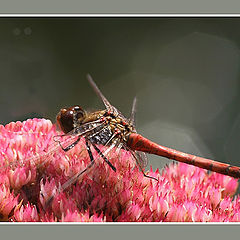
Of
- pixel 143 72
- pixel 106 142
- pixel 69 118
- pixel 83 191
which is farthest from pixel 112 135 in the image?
pixel 143 72

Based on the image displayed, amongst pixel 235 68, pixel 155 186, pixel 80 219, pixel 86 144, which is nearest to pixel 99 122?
pixel 86 144

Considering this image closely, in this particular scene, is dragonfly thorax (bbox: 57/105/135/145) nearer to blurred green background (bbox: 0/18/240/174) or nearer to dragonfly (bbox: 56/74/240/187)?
dragonfly (bbox: 56/74/240/187)

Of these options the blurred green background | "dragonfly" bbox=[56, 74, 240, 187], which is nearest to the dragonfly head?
"dragonfly" bbox=[56, 74, 240, 187]

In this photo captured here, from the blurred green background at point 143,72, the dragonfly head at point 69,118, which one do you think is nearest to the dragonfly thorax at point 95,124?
the dragonfly head at point 69,118

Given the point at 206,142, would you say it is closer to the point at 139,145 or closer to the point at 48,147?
the point at 139,145

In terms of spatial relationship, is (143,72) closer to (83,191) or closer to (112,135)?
(112,135)

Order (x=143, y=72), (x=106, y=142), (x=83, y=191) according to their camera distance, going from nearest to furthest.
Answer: (x=83, y=191) < (x=106, y=142) < (x=143, y=72)
